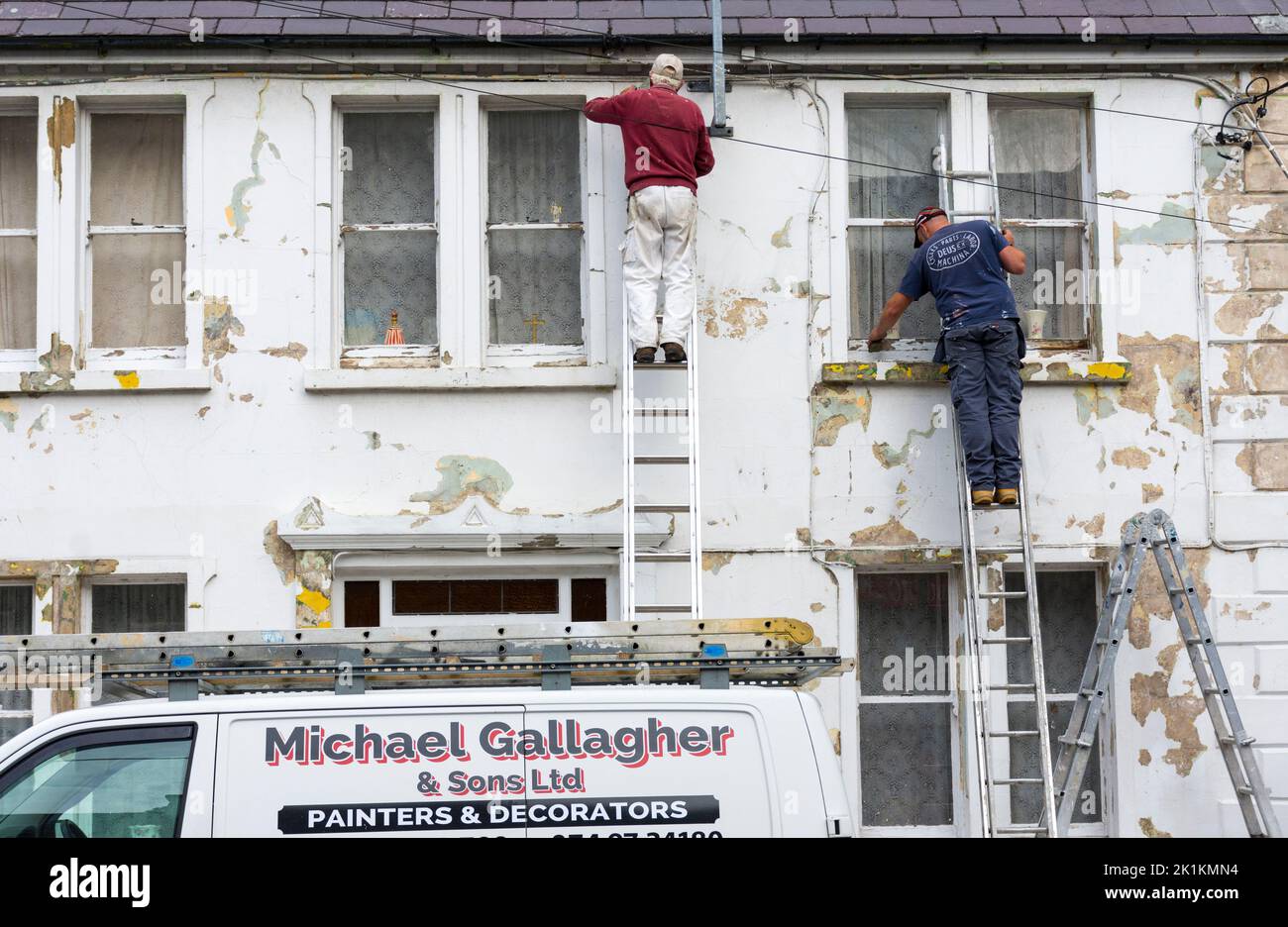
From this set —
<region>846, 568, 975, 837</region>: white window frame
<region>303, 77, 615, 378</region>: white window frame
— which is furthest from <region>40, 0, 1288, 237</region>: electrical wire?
<region>846, 568, 975, 837</region>: white window frame

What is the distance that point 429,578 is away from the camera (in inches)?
352

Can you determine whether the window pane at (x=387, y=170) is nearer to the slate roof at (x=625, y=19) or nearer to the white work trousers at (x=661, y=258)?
the slate roof at (x=625, y=19)

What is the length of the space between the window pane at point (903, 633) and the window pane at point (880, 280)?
1546 mm

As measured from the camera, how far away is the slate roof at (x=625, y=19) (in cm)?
895

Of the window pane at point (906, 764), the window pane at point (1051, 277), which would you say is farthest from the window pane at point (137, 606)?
the window pane at point (1051, 277)

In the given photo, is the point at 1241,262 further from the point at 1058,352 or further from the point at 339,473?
the point at 339,473

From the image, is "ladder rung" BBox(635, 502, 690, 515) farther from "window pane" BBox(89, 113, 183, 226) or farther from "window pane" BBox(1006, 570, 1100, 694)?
"window pane" BBox(89, 113, 183, 226)

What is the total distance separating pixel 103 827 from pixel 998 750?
5365mm

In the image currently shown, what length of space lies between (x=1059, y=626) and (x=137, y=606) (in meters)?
5.67

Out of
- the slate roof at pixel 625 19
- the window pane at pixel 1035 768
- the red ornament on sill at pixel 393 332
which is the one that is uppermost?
the slate roof at pixel 625 19

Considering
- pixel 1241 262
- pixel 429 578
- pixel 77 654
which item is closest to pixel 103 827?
pixel 77 654

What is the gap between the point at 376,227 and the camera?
920cm

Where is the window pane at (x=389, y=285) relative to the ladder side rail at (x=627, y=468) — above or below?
above

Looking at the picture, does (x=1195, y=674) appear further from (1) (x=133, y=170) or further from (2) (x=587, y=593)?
(1) (x=133, y=170)
